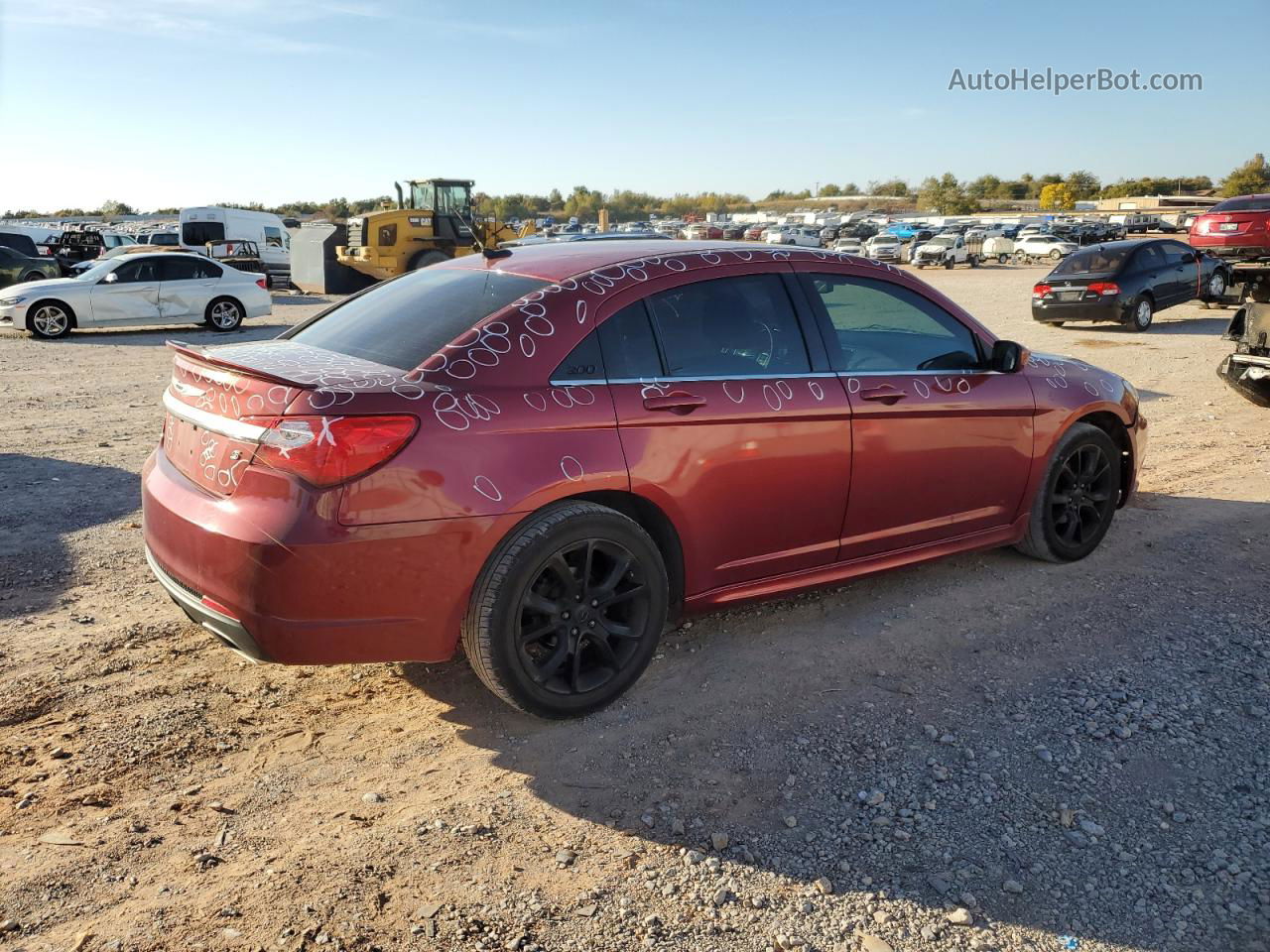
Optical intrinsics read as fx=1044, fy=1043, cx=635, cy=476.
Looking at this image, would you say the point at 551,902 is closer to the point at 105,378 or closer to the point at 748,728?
the point at 748,728

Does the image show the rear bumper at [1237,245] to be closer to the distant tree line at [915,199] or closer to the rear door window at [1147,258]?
the rear door window at [1147,258]

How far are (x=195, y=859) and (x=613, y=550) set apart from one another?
5.47 ft

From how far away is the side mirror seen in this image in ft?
16.6

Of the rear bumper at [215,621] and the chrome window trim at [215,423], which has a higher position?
the chrome window trim at [215,423]

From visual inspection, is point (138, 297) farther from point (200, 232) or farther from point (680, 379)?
point (680, 379)

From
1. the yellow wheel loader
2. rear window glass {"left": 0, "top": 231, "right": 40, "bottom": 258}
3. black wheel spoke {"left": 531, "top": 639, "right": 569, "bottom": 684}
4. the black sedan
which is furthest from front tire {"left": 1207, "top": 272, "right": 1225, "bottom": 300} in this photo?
rear window glass {"left": 0, "top": 231, "right": 40, "bottom": 258}

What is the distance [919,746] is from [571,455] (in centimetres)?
162

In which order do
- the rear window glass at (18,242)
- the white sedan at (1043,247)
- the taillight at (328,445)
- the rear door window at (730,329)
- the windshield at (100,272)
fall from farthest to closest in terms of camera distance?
the white sedan at (1043,247)
the rear window glass at (18,242)
the windshield at (100,272)
the rear door window at (730,329)
the taillight at (328,445)

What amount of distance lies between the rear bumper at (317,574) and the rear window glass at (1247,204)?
20.7 meters

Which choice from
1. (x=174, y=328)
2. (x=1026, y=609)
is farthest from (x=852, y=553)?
(x=174, y=328)

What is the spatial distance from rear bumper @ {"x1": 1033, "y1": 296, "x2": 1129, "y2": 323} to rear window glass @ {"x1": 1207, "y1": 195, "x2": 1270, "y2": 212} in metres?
4.49

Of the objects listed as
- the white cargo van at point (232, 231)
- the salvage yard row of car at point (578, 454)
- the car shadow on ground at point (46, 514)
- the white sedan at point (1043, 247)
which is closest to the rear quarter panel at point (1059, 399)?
the salvage yard row of car at point (578, 454)

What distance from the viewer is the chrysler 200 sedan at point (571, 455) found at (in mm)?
3369

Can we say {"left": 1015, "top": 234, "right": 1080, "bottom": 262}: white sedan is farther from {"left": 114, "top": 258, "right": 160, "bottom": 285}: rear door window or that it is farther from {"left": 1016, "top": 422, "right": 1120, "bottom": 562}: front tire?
{"left": 1016, "top": 422, "right": 1120, "bottom": 562}: front tire
